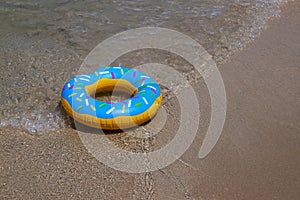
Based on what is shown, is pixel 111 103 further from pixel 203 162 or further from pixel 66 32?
pixel 66 32

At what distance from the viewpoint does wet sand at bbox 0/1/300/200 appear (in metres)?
2.74

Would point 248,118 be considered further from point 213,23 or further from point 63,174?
point 213,23

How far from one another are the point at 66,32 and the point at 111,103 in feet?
7.73

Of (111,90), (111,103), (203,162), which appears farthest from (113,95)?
(203,162)

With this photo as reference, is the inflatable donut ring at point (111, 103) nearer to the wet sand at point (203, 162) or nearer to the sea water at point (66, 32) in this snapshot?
the wet sand at point (203, 162)

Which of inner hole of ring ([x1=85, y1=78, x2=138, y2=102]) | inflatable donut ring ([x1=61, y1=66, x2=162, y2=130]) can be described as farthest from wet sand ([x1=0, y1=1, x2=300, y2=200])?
inner hole of ring ([x1=85, y1=78, x2=138, y2=102])

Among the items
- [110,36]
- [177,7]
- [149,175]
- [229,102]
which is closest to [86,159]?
[149,175]

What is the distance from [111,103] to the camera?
3.31 meters

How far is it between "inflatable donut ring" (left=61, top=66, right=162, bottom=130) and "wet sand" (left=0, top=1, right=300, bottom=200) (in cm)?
19

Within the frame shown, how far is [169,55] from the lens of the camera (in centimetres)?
471

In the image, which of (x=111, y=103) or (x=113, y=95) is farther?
(x=113, y=95)

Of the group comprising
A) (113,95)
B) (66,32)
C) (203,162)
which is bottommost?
(66,32)

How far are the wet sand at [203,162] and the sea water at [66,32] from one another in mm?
453

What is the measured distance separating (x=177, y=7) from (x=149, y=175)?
12.0ft
